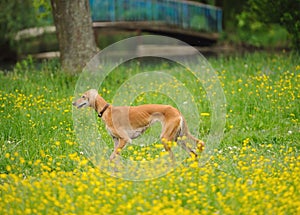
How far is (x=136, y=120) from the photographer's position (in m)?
7.23

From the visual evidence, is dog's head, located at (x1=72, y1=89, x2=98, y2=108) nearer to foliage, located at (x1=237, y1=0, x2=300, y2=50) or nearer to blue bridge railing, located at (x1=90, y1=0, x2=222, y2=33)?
foliage, located at (x1=237, y1=0, x2=300, y2=50)

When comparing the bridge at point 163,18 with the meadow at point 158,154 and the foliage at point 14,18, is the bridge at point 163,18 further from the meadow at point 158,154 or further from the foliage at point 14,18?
the meadow at point 158,154

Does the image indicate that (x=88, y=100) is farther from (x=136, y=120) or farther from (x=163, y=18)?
(x=163, y=18)

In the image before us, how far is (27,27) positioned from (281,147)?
575 inches

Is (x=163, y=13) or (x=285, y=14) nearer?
(x=285, y=14)

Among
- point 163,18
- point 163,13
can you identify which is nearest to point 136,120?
point 163,18

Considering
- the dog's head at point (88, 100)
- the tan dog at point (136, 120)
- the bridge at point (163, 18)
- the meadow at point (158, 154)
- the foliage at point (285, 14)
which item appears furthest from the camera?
the bridge at point (163, 18)

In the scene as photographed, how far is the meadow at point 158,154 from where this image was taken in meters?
5.82

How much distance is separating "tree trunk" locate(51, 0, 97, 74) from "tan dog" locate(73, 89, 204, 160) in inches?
213

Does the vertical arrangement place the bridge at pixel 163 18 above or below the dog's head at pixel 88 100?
below

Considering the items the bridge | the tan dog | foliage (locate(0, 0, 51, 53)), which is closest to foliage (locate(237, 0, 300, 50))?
the bridge

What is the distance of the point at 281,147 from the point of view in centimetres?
833

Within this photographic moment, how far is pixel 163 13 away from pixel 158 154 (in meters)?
15.9

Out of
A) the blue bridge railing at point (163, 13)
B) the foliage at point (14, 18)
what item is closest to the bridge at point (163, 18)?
the blue bridge railing at point (163, 13)
